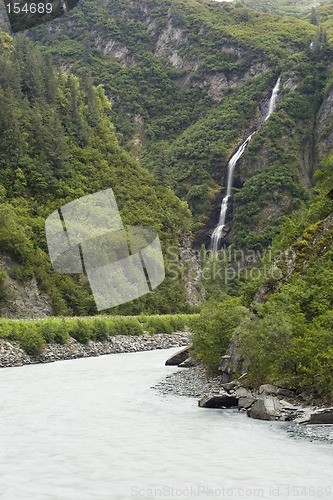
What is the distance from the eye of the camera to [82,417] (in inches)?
830

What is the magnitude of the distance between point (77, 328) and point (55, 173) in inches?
1184

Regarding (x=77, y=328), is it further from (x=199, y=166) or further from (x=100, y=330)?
(x=199, y=166)

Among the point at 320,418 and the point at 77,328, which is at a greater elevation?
the point at 320,418

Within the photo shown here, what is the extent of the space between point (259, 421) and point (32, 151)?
61.5 m

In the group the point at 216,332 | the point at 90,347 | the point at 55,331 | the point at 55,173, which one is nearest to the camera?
the point at 216,332

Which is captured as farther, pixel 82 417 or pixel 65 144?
pixel 65 144

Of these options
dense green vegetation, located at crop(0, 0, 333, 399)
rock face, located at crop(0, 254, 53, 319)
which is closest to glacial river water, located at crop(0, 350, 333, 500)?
dense green vegetation, located at crop(0, 0, 333, 399)

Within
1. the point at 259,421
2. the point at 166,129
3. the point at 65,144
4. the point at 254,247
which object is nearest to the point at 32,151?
the point at 65,144

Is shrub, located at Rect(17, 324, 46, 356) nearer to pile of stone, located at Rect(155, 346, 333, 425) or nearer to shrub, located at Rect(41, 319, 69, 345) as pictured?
shrub, located at Rect(41, 319, 69, 345)

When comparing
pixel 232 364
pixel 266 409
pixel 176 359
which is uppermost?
pixel 266 409

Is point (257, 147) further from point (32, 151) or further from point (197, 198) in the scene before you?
point (32, 151)

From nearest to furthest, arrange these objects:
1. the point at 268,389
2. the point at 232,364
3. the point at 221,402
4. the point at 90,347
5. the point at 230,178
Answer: the point at 268,389
the point at 221,402
the point at 232,364
the point at 90,347
the point at 230,178

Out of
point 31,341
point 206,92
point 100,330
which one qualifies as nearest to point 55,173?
point 100,330

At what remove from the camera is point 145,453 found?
15.7m
